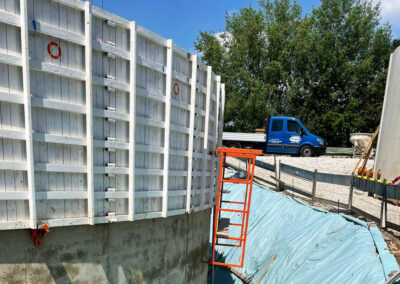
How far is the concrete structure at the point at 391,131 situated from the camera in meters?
7.86

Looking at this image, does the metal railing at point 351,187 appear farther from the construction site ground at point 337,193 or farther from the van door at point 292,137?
the van door at point 292,137

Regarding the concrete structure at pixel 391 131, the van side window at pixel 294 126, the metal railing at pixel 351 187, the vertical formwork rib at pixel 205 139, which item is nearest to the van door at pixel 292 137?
the van side window at pixel 294 126

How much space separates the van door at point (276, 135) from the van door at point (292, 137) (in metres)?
0.35

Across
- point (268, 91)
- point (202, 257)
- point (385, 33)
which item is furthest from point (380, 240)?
point (385, 33)

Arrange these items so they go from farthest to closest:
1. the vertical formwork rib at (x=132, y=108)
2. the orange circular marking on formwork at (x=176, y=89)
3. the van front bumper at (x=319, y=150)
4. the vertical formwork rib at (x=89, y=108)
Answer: the van front bumper at (x=319, y=150)
the orange circular marking on formwork at (x=176, y=89)
the vertical formwork rib at (x=132, y=108)
the vertical formwork rib at (x=89, y=108)

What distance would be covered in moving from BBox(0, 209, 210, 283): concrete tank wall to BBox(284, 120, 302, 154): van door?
497 inches

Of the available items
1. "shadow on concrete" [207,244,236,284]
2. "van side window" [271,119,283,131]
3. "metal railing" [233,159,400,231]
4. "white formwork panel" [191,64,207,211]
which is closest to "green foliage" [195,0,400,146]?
"van side window" [271,119,283,131]

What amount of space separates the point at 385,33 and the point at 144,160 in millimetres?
34399

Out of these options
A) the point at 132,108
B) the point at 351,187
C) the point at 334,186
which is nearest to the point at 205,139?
the point at 132,108

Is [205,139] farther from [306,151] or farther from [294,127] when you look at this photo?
[306,151]

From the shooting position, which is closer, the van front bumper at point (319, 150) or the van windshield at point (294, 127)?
the van windshield at point (294, 127)

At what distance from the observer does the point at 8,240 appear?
3121 mm

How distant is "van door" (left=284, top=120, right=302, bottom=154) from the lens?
1645cm

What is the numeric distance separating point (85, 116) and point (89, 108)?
14cm
